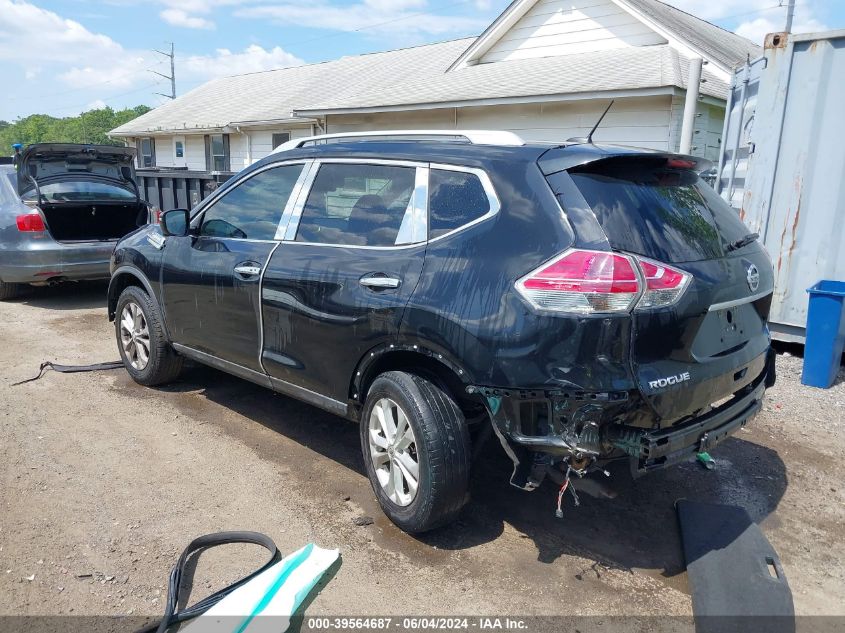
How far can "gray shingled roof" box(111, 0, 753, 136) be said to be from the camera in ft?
35.8

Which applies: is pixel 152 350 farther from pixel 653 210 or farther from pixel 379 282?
pixel 653 210

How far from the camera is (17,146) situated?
8.44m

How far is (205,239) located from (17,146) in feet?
18.1

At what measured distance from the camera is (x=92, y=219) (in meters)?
8.56

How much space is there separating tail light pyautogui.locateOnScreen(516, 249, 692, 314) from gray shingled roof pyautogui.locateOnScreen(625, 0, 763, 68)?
10.1m

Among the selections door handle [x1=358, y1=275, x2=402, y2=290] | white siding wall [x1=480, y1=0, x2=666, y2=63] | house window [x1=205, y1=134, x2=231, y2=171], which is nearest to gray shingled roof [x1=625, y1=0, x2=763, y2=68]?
white siding wall [x1=480, y1=0, x2=666, y2=63]

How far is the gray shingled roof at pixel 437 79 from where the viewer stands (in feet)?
35.8

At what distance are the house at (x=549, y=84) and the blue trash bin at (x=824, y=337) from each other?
415cm

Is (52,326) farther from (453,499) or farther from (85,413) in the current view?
(453,499)

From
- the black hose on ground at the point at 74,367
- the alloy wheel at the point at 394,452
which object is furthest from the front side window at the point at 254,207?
the black hose on ground at the point at 74,367

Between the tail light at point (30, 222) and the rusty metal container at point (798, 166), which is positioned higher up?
the rusty metal container at point (798, 166)

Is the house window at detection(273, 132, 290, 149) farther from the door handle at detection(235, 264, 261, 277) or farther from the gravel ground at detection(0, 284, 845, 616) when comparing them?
the door handle at detection(235, 264, 261, 277)

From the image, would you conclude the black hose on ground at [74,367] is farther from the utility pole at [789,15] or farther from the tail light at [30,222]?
the utility pole at [789,15]

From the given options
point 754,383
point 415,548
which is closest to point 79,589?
point 415,548
